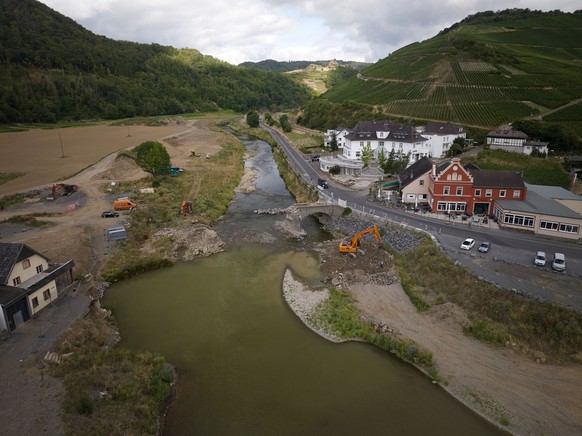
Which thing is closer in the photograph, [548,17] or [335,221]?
[335,221]

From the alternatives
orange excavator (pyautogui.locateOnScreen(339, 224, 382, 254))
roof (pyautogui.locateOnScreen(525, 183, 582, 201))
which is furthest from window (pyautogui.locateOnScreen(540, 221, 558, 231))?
orange excavator (pyautogui.locateOnScreen(339, 224, 382, 254))

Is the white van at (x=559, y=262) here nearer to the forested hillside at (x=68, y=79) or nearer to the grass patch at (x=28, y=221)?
the grass patch at (x=28, y=221)

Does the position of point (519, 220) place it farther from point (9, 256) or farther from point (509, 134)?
point (9, 256)

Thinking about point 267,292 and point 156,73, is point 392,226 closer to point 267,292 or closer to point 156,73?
point 267,292

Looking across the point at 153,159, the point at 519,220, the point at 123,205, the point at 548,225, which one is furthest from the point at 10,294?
the point at 548,225

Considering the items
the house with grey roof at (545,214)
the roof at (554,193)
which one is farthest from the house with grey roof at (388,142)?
the house with grey roof at (545,214)

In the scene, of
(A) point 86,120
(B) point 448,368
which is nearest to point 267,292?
(B) point 448,368

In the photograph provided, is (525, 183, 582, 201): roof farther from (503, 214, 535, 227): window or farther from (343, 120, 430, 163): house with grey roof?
(343, 120, 430, 163): house with grey roof
